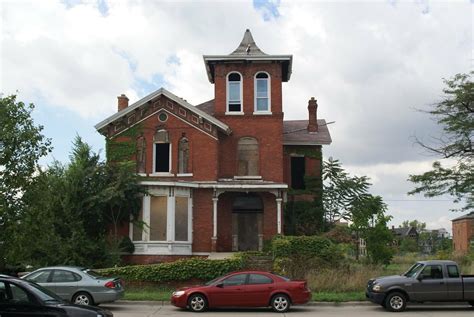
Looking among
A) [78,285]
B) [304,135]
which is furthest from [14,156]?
[304,135]

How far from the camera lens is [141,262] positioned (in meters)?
27.6

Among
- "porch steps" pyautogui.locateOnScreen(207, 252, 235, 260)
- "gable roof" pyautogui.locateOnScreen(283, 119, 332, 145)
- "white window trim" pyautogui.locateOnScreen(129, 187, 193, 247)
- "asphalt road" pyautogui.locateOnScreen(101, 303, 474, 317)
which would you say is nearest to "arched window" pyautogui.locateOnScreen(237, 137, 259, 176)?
"gable roof" pyautogui.locateOnScreen(283, 119, 332, 145)

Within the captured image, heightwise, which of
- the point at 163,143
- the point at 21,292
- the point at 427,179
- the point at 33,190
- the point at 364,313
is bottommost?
the point at 364,313

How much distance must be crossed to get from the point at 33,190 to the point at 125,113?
558 inches

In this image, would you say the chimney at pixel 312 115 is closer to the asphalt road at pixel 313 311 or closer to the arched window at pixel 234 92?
the arched window at pixel 234 92

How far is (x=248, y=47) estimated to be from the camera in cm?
3284

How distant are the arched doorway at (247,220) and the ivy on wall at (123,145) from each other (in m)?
6.32

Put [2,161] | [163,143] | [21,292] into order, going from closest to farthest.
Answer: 1. [21,292]
2. [2,161]
3. [163,143]

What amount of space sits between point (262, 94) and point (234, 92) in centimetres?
161

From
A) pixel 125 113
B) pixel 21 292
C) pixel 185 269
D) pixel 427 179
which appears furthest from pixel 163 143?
pixel 21 292

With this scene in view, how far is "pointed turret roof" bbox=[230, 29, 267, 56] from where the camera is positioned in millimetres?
32312

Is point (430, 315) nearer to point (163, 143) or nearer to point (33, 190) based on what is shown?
point (33, 190)

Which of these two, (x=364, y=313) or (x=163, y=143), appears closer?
(x=364, y=313)

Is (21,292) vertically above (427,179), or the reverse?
(427,179)
